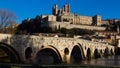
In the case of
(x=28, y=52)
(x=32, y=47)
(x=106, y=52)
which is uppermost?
(x=32, y=47)

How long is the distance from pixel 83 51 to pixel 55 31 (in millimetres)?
70813

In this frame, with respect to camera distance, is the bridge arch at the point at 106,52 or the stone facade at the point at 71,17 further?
the stone facade at the point at 71,17

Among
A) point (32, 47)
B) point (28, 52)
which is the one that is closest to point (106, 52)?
point (32, 47)

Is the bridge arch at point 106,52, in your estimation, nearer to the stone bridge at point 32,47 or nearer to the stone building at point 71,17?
the stone bridge at point 32,47

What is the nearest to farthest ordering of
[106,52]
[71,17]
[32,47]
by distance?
1. [32,47]
2. [106,52]
3. [71,17]

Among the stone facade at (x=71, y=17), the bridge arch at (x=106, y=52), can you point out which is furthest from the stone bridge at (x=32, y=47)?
the stone facade at (x=71, y=17)

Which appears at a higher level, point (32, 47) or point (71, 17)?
point (71, 17)

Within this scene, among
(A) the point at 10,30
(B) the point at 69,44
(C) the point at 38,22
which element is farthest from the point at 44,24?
(B) the point at 69,44

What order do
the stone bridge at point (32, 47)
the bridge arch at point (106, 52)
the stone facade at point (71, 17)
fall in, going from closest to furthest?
1. the stone bridge at point (32, 47)
2. the bridge arch at point (106, 52)
3. the stone facade at point (71, 17)

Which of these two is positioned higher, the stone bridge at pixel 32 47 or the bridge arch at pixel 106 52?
the stone bridge at pixel 32 47

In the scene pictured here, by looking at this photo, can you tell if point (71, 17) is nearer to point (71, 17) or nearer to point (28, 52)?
point (71, 17)

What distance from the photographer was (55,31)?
117m

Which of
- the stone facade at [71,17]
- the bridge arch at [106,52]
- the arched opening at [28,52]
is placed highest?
the stone facade at [71,17]

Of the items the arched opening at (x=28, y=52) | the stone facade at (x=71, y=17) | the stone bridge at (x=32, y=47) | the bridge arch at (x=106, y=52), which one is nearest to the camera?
the stone bridge at (x=32, y=47)
